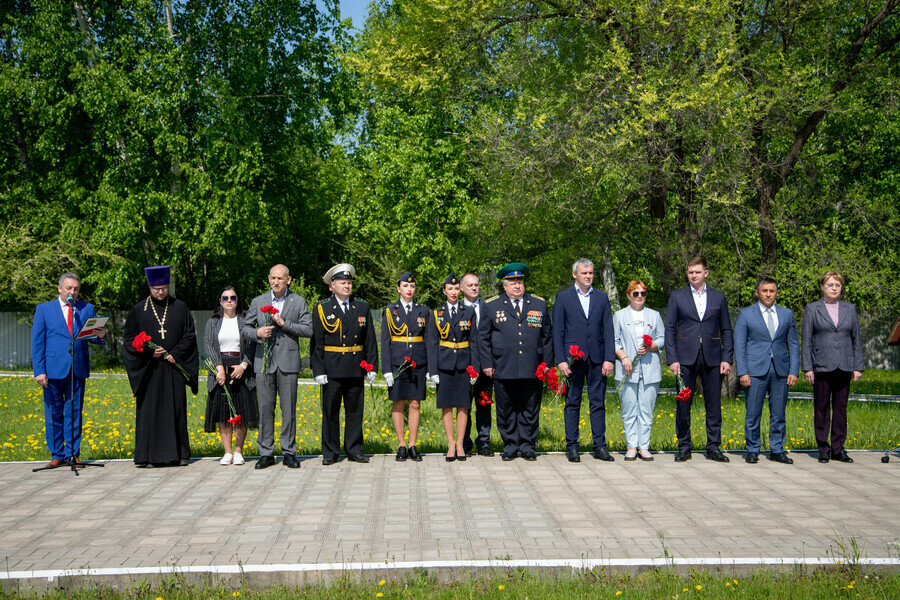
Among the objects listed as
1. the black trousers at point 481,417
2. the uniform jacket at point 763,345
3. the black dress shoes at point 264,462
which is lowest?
the black dress shoes at point 264,462

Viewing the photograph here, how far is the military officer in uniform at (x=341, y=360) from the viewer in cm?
891

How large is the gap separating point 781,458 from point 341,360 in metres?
5.06

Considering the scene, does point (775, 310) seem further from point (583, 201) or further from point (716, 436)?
point (583, 201)

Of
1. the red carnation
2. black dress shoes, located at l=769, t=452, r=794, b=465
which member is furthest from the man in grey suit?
black dress shoes, located at l=769, t=452, r=794, b=465

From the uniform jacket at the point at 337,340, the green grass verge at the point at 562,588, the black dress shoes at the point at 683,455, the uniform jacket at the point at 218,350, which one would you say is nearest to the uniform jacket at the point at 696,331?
the black dress shoes at the point at 683,455

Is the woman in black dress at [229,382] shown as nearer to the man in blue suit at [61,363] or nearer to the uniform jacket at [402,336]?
the man in blue suit at [61,363]

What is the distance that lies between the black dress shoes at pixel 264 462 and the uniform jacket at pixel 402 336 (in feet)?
5.30

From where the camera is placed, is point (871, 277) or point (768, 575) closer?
point (768, 575)

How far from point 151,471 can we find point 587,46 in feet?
41.9

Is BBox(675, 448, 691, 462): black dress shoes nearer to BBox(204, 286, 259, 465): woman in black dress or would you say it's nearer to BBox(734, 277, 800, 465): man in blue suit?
BBox(734, 277, 800, 465): man in blue suit

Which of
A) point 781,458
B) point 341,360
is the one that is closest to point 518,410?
point 341,360

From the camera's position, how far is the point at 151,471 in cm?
843

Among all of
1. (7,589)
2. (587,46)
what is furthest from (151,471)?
(587,46)

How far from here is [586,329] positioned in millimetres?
9133
